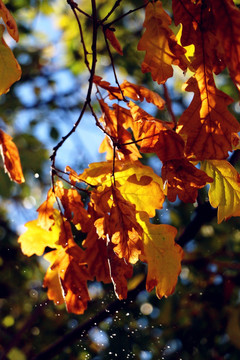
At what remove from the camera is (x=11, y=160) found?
1.05m

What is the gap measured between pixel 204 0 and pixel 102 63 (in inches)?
88.0

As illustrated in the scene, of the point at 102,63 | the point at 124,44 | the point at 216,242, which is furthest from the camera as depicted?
the point at 102,63

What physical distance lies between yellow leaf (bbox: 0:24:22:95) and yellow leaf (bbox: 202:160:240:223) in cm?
37

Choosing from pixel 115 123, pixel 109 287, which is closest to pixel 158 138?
pixel 115 123

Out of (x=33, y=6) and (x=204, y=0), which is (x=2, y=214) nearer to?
(x=33, y=6)

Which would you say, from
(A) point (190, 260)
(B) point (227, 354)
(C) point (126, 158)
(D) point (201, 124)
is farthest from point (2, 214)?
(D) point (201, 124)

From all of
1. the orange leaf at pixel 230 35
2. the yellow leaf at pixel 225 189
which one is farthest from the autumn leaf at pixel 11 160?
the orange leaf at pixel 230 35

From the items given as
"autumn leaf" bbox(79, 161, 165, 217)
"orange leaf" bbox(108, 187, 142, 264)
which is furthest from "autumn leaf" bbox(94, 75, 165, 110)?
"orange leaf" bbox(108, 187, 142, 264)

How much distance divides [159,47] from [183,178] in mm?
222

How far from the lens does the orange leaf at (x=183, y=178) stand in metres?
0.78

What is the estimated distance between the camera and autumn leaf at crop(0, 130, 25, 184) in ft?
3.40

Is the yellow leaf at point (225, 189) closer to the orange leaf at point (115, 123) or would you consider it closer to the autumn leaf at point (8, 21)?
the orange leaf at point (115, 123)

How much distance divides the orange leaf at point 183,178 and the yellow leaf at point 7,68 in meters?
0.30

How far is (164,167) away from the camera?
2.59 feet
